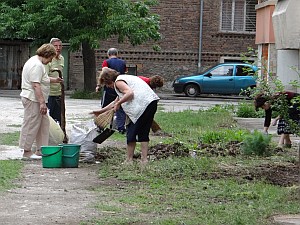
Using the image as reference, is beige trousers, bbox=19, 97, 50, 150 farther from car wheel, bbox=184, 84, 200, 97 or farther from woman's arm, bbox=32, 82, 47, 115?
car wheel, bbox=184, 84, 200, 97

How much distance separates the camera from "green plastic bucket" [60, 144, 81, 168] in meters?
12.1

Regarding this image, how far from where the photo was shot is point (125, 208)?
8898 millimetres

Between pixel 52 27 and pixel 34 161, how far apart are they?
2004cm

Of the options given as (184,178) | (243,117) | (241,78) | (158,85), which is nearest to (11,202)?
(184,178)

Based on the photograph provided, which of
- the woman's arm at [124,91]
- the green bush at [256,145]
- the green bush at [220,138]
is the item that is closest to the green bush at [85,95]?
the green bush at [220,138]

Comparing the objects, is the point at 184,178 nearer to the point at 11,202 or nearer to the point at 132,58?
the point at 11,202

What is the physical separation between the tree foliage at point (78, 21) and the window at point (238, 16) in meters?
7.55

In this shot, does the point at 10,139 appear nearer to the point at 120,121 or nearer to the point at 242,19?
the point at 120,121

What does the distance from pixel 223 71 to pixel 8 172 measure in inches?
1019

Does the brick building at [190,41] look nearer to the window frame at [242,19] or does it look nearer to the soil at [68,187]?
the window frame at [242,19]

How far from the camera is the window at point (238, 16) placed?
40.3 meters

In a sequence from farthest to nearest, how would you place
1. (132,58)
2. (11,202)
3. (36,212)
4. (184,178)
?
(132,58)
(184,178)
(11,202)
(36,212)

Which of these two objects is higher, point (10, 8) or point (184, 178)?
point (10, 8)

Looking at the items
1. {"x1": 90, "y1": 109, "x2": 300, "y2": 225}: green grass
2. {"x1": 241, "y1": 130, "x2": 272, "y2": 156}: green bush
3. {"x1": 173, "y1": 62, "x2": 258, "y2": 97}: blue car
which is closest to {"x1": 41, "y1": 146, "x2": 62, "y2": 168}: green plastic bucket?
{"x1": 90, "y1": 109, "x2": 300, "y2": 225}: green grass
